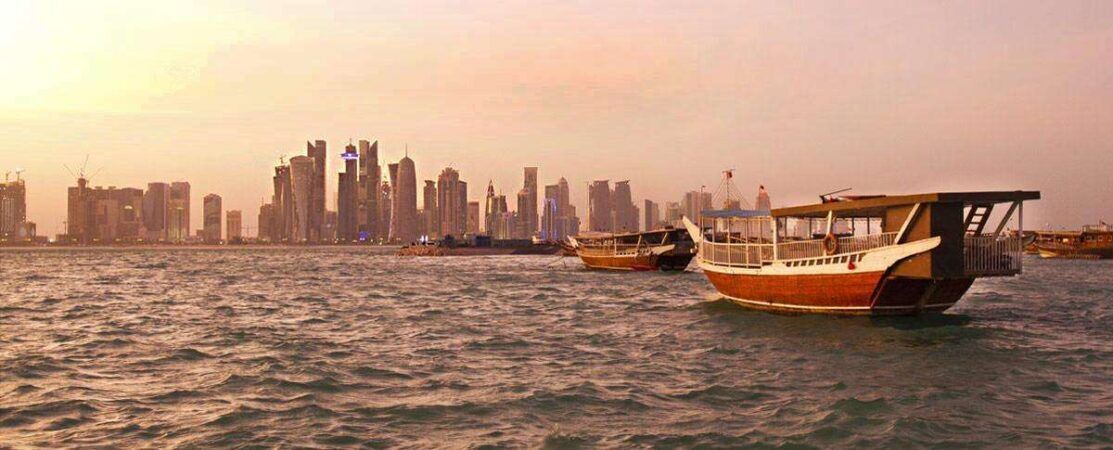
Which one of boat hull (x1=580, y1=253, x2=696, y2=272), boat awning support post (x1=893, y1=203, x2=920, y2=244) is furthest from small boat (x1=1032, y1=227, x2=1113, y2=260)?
boat awning support post (x1=893, y1=203, x2=920, y2=244)

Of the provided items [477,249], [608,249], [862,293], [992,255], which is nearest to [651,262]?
[608,249]

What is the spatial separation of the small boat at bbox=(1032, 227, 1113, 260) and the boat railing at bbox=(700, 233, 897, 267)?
94589mm

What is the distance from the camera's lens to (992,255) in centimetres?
2409

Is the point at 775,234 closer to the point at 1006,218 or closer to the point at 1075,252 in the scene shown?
the point at 1006,218

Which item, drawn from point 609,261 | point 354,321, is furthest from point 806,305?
point 609,261

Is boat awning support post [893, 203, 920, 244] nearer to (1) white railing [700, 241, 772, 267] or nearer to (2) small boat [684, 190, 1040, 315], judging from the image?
(2) small boat [684, 190, 1040, 315]

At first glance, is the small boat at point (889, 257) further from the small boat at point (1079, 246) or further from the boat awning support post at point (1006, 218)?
the small boat at point (1079, 246)

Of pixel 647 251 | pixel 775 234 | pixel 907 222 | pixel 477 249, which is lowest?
pixel 477 249

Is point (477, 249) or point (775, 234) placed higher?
point (775, 234)

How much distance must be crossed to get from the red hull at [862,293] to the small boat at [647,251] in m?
37.0

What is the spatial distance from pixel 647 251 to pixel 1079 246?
7358 centimetres

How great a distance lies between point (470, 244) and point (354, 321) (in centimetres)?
15253

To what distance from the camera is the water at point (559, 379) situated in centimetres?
1160

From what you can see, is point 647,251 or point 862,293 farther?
point 647,251
